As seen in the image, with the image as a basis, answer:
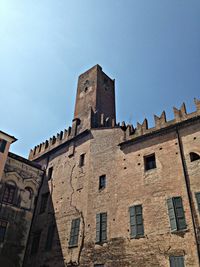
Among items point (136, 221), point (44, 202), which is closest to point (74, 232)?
point (136, 221)

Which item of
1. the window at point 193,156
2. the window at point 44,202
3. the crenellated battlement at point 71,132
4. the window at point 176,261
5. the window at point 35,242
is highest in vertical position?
the crenellated battlement at point 71,132

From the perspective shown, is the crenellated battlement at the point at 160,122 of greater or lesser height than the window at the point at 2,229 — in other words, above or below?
above

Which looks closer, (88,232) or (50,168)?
(88,232)

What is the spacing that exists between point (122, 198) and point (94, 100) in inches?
418

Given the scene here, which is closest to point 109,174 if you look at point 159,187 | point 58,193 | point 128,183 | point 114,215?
point 128,183

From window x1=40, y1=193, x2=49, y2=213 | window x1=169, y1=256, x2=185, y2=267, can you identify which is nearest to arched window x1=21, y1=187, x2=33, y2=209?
window x1=40, y1=193, x2=49, y2=213

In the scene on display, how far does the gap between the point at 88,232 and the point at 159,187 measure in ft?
15.9

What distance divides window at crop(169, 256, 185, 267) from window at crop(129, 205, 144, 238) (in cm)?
181

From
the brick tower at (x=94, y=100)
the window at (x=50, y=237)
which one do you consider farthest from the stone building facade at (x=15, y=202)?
the brick tower at (x=94, y=100)

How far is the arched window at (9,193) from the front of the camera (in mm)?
17422

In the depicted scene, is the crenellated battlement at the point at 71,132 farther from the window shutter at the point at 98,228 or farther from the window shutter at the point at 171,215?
the window shutter at the point at 171,215

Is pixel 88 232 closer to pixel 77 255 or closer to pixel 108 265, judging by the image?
pixel 77 255

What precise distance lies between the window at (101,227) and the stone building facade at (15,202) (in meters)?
6.47

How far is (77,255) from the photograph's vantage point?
1377cm
